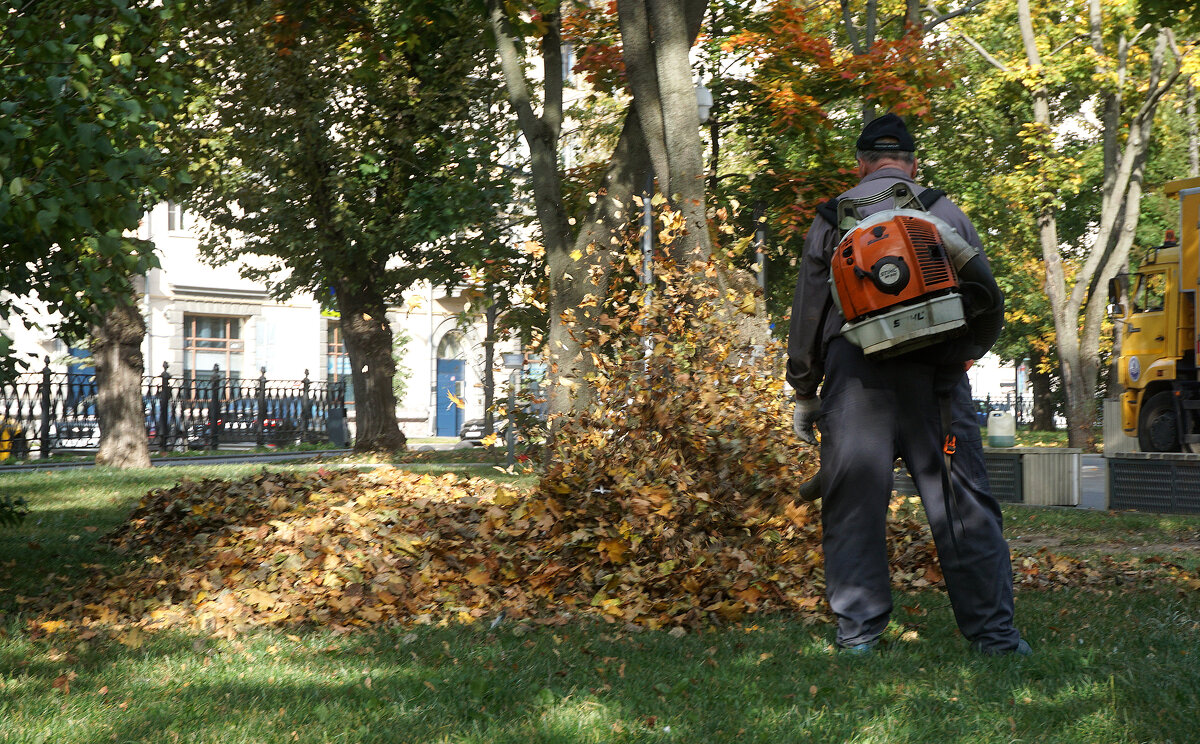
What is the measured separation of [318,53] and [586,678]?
16722mm

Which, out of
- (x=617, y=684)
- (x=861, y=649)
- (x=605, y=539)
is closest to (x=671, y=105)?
(x=605, y=539)

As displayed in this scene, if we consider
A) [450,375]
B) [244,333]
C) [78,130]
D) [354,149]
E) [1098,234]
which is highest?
[354,149]

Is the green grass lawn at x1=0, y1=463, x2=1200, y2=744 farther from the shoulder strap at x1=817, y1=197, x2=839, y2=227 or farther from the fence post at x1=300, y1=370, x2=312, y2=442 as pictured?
the fence post at x1=300, y1=370, x2=312, y2=442

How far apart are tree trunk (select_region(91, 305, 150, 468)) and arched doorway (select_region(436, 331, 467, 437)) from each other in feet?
101

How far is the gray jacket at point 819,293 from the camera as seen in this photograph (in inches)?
183

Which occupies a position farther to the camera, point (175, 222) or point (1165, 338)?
point (175, 222)

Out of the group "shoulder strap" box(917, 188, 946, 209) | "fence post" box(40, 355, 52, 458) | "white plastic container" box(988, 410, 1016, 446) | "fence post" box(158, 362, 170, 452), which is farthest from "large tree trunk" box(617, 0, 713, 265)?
"fence post" box(158, 362, 170, 452)

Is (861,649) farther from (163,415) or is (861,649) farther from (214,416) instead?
(214,416)

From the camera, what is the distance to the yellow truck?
1603cm

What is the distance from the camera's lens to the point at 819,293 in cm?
470

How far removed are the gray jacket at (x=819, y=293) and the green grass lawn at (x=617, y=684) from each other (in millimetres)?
1162

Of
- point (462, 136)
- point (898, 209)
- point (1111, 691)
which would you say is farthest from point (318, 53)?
point (1111, 691)

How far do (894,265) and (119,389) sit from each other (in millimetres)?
16455

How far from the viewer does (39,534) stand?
9.09 m
